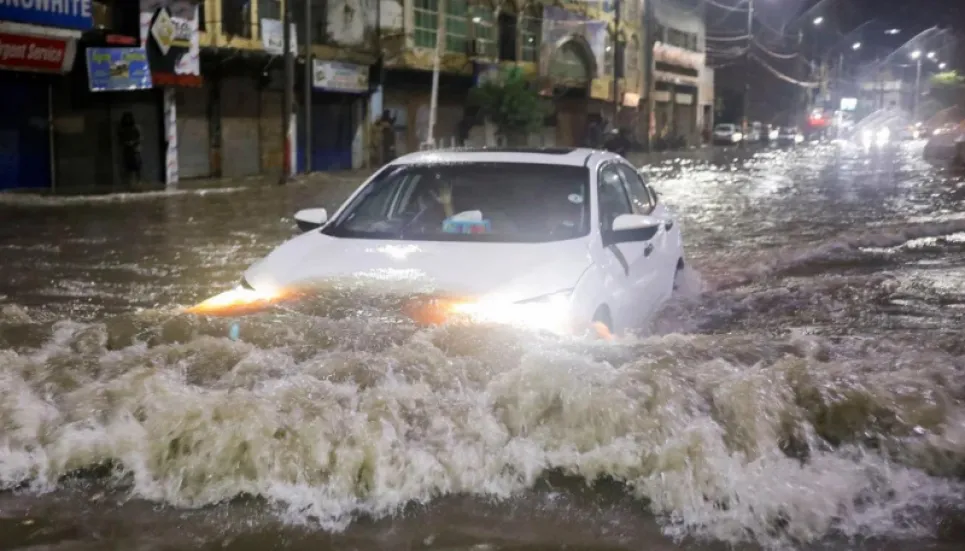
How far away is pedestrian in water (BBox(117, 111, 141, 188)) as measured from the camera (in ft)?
71.5

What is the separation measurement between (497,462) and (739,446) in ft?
3.01

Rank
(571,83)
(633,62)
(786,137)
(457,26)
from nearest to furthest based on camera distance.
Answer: (457,26) → (571,83) → (633,62) → (786,137)

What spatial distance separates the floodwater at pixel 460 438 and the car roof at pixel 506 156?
1617mm

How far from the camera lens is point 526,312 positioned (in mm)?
4879

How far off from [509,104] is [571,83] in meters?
8.81

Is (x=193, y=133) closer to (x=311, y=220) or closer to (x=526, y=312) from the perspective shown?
(x=311, y=220)

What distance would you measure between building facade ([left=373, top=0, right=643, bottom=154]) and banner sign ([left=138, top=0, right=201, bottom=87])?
8.90 metres

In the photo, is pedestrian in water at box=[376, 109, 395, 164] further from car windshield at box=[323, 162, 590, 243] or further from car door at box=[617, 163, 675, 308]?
car windshield at box=[323, 162, 590, 243]

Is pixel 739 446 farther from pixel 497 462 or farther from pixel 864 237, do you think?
pixel 864 237

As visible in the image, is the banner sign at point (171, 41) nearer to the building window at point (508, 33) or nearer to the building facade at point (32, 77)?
the building facade at point (32, 77)

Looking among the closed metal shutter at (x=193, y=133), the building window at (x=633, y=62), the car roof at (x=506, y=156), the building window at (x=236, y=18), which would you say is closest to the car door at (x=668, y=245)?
the car roof at (x=506, y=156)

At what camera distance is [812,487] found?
143 inches

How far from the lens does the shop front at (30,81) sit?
60.8ft

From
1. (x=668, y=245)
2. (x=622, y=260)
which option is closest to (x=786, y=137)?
(x=668, y=245)
